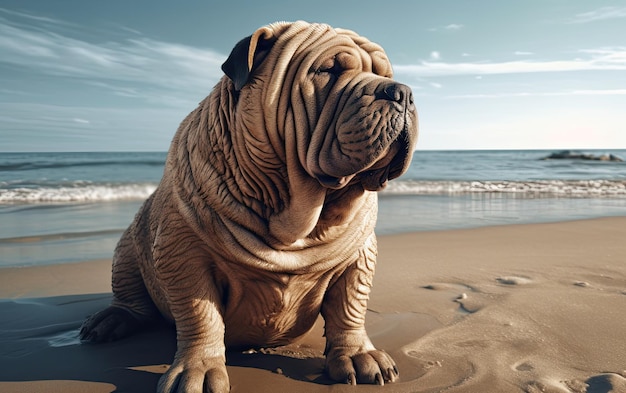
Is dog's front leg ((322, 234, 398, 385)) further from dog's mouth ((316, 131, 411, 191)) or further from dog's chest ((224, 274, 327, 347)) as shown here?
dog's mouth ((316, 131, 411, 191))

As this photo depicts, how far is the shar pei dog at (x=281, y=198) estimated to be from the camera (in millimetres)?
2424

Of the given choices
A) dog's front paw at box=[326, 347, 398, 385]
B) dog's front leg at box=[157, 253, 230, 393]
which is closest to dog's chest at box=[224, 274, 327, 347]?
dog's front leg at box=[157, 253, 230, 393]

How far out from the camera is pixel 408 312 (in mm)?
4145

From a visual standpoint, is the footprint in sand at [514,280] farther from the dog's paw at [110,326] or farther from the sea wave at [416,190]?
the sea wave at [416,190]

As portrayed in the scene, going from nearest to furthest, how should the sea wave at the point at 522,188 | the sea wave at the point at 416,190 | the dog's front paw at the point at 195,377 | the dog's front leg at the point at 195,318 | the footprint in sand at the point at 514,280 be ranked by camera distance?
1. the dog's front paw at the point at 195,377
2. the dog's front leg at the point at 195,318
3. the footprint in sand at the point at 514,280
4. the sea wave at the point at 416,190
5. the sea wave at the point at 522,188

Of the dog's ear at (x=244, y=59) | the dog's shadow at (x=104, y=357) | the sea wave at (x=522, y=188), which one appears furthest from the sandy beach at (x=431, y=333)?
the sea wave at (x=522, y=188)

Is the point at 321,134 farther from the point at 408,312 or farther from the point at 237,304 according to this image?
the point at 408,312

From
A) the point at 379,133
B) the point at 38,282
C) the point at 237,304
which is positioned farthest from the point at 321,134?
the point at 38,282

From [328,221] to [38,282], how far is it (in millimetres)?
3652

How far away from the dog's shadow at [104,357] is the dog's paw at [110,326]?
6 centimetres

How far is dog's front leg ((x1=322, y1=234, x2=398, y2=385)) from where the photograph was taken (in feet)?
9.43

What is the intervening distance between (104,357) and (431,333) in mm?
2052

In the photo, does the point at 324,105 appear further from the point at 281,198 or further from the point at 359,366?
the point at 359,366

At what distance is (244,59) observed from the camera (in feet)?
8.10
